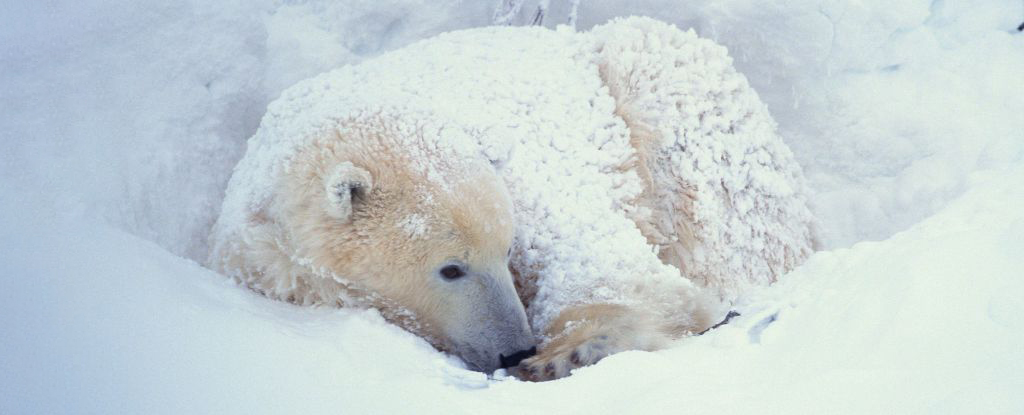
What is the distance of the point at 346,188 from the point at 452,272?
506mm

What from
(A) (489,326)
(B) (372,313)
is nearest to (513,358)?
(A) (489,326)

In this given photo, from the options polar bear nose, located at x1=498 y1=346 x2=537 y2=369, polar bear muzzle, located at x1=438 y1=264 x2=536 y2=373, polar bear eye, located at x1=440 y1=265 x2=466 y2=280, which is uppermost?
polar bear eye, located at x1=440 y1=265 x2=466 y2=280

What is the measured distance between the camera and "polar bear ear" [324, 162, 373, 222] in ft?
8.17

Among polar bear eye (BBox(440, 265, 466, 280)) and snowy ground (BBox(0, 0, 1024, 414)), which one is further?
polar bear eye (BBox(440, 265, 466, 280))

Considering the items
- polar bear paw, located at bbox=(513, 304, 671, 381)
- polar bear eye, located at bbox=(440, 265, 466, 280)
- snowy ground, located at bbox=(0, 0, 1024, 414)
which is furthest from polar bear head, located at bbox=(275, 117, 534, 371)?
snowy ground, located at bbox=(0, 0, 1024, 414)

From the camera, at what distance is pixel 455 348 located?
2.75 metres

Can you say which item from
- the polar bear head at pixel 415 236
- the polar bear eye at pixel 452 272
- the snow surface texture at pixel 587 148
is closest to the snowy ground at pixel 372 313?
the polar bear head at pixel 415 236

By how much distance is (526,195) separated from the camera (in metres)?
3.03

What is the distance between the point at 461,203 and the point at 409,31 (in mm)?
2246

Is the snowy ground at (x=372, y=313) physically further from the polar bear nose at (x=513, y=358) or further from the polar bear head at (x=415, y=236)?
the polar bear nose at (x=513, y=358)

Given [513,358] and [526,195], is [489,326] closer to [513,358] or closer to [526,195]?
[513,358]

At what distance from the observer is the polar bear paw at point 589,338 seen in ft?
8.23

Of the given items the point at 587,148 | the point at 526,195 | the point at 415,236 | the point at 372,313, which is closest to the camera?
the point at 372,313

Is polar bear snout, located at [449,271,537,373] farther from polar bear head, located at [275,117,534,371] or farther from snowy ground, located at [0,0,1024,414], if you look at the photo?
snowy ground, located at [0,0,1024,414]
